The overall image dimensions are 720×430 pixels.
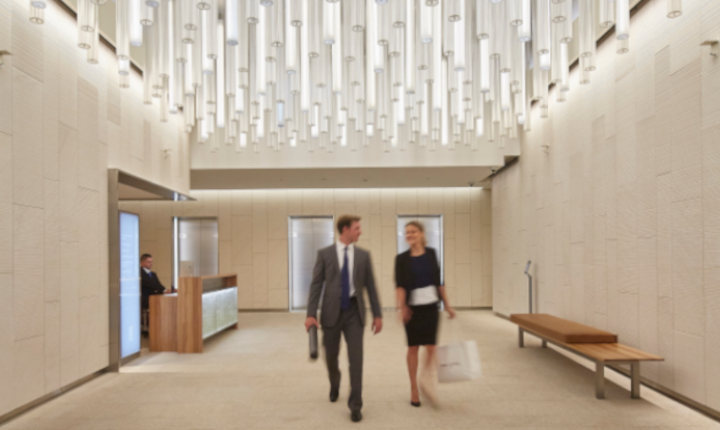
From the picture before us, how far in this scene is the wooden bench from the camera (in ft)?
18.2

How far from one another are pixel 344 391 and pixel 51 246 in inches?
134

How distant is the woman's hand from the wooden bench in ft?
6.36

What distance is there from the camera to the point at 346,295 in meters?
5.09

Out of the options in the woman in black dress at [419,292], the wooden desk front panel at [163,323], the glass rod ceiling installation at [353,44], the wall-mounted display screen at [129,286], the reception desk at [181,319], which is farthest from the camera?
the wooden desk front panel at [163,323]

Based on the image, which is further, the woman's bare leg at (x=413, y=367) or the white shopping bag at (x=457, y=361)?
the woman's bare leg at (x=413, y=367)

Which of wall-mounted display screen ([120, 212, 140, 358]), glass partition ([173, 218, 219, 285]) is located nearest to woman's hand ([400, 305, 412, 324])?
wall-mounted display screen ([120, 212, 140, 358])

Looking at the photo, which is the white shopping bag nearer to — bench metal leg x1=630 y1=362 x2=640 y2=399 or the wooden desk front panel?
bench metal leg x1=630 y1=362 x2=640 y2=399

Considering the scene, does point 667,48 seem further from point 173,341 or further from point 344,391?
point 173,341

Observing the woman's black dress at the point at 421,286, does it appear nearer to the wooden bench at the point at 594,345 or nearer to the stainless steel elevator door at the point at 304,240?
the wooden bench at the point at 594,345

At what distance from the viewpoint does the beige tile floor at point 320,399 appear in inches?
193

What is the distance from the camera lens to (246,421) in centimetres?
498

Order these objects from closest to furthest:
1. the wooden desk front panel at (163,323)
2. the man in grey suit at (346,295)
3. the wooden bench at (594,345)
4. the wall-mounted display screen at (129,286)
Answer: the man in grey suit at (346,295) → the wooden bench at (594,345) → the wall-mounted display screen at (129,286) → the wooden desk front panel at (163,323)

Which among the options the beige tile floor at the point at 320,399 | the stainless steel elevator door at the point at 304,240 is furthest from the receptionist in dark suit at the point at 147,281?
the stainless steel elevator door at the point at 304,240

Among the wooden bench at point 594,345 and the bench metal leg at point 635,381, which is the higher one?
the wooden bench at point 594,345
